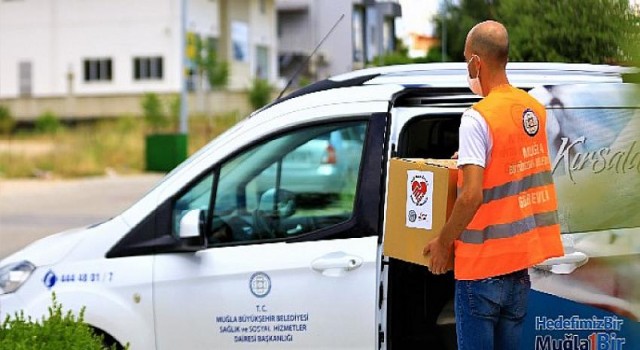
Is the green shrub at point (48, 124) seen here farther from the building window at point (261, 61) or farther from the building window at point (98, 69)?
the building window at point (261, 61)

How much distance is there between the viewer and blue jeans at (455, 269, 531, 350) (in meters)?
3.65

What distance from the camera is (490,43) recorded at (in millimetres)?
3631

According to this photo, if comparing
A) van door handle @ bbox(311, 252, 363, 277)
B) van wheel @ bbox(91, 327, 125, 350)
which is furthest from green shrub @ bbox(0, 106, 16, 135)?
van door handle @ bbox(311, 252, 363, 277)

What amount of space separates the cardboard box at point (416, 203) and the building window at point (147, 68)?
48953 mm

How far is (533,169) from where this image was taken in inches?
143

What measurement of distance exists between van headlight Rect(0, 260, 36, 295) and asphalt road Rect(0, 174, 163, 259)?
7664 millimetres

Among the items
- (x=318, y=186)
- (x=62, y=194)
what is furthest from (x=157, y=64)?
(x=318, y=186)

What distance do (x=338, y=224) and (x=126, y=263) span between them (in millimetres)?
1097

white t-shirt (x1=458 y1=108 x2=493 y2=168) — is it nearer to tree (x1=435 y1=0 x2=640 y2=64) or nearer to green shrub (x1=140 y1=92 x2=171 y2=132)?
tree (x1=435 y1=0 x2=640 y2=64)

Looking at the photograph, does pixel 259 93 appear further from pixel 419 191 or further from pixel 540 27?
pixel 419 191

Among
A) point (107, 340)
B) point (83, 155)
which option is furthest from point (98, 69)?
point (107, 340)

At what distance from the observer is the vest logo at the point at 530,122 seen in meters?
3.64

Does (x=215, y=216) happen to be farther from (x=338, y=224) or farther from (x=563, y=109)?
(x=563, y=109)

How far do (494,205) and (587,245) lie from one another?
3.63 ft
